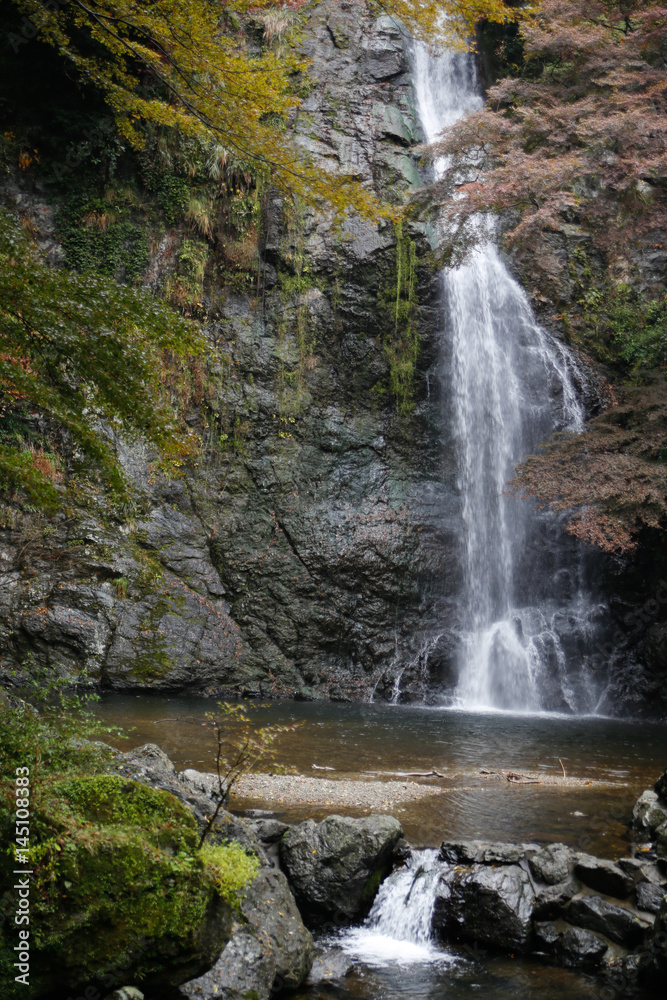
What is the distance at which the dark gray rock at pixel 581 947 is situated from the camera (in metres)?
4.06

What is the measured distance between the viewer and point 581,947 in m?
4.09

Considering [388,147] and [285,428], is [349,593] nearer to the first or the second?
[285,428]

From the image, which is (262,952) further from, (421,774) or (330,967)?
(421,774)

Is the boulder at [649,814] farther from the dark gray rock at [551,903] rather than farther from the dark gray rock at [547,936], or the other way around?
the dark gray rock at [547,936]

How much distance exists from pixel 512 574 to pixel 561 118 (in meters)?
8.00

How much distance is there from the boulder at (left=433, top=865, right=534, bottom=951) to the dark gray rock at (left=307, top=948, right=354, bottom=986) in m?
0.69

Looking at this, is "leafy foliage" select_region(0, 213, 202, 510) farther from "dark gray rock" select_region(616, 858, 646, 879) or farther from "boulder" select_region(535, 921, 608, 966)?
"dark gray rock" select_region(616, 858, 646, 879)

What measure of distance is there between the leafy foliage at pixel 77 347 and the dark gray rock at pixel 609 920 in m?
3.76

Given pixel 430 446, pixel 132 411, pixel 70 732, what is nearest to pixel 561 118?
pixel 430 446

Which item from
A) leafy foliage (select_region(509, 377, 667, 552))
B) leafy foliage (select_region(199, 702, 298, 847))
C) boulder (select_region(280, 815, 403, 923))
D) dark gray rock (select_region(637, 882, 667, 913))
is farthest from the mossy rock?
leafy foliage (select_region(509, 377, 667, 552))

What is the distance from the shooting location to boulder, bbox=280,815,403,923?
444 centimetres

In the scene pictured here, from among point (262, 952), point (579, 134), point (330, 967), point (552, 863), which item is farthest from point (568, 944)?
point (579, 134)

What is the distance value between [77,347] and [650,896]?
15.3 feet

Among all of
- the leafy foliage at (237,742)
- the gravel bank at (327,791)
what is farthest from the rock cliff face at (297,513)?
the gravel bank at (327,791)
